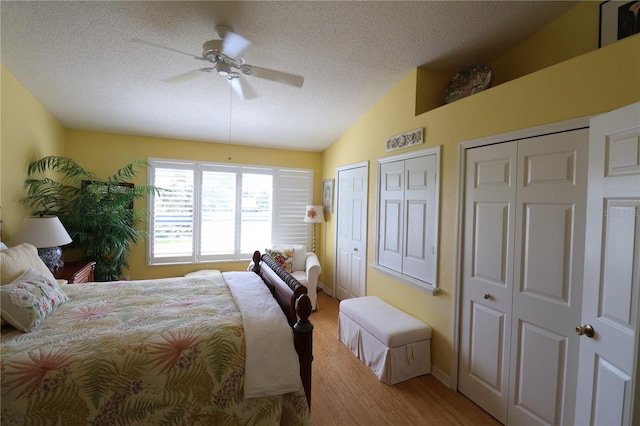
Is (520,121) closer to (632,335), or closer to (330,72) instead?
(632,335)

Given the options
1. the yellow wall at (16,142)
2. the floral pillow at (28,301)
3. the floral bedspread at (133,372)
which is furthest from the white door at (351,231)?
the yellow wall at (16,142)

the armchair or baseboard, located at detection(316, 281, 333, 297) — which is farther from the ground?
the armchair

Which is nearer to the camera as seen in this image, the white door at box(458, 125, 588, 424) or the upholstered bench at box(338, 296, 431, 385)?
the white door at box(458, 125, 588, 424)

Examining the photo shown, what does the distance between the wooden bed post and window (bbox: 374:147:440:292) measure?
4.50ft

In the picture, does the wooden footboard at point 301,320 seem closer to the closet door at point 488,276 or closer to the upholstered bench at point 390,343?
the upholstered bench at point 390,343

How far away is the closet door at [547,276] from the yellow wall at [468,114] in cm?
20

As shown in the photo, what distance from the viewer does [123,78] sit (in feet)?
8.93

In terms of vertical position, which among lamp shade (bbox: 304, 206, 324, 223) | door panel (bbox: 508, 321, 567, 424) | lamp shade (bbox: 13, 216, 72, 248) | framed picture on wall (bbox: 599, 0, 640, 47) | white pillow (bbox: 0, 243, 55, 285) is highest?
framed picture on wall (bbox: 599, 0, 640, 47)

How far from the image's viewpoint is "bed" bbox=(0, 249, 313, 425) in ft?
4.06

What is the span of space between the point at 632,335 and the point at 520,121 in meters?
A: 1.35

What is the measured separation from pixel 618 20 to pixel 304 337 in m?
2.94

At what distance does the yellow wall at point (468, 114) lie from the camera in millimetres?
1502

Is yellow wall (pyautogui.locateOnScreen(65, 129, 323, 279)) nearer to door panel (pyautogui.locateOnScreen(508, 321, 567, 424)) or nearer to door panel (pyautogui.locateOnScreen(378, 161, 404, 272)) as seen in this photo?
door panel (pyautogui.locateOnScreen(378, 161, 404, 272))

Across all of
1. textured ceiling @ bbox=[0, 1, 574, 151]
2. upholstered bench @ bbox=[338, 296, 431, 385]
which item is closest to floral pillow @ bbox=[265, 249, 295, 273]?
upholstered bench @ bbox=[338, 296, 431, 385]
